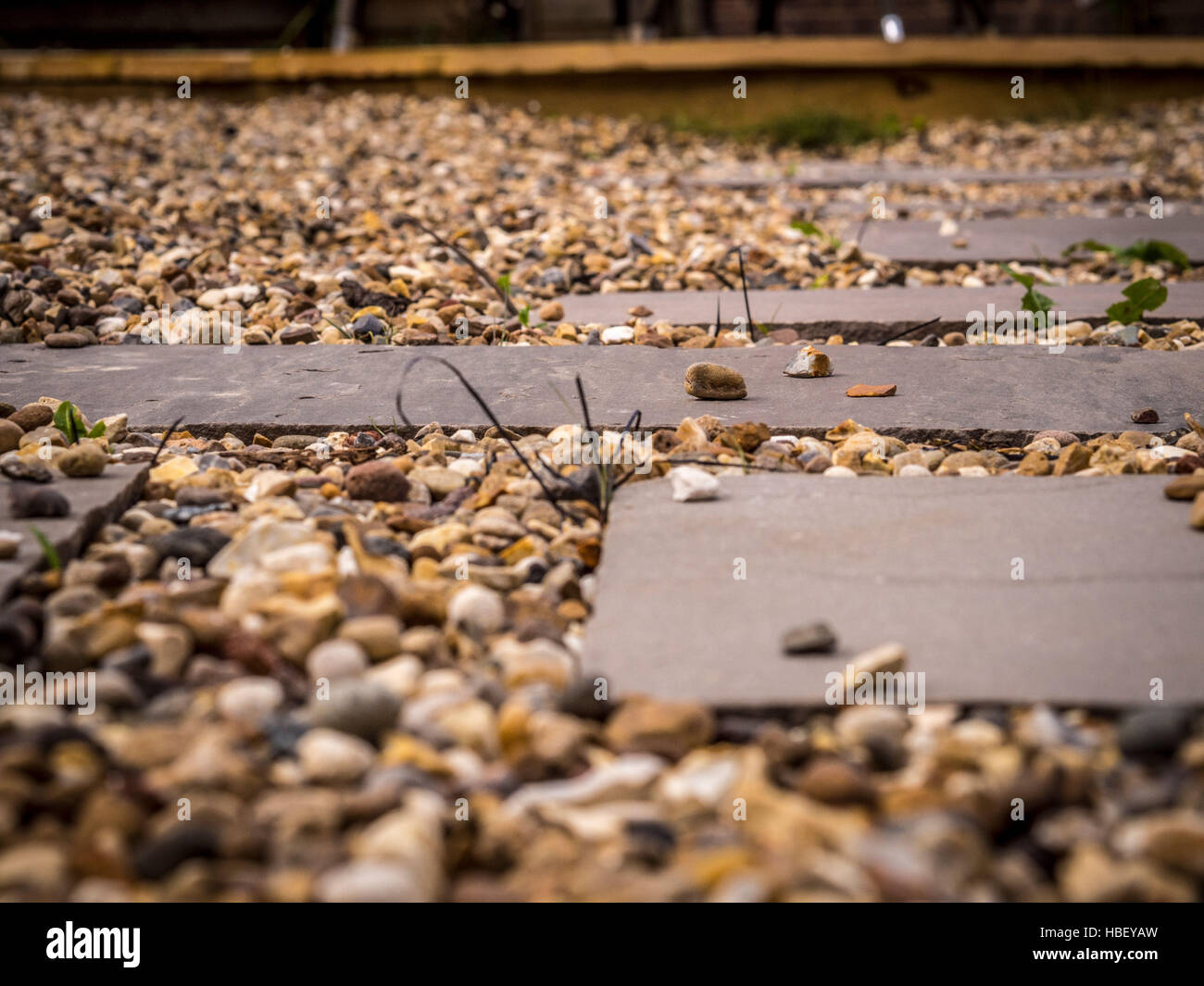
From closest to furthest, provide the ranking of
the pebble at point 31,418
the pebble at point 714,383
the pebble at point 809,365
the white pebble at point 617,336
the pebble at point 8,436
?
the pebble at point 8,436 → the pebble at point 31,418 → the pebble at point 714,383 → the pebble at point 809,365 → the white pebble at point 617,336

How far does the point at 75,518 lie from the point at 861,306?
1490 millimetres

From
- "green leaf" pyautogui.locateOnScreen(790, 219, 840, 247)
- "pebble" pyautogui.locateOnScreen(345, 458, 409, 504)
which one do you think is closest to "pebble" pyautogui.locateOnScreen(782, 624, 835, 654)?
"pebble" pyautogui.locateOnScreen(345, 458, 409, 504)

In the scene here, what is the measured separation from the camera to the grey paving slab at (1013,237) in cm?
266

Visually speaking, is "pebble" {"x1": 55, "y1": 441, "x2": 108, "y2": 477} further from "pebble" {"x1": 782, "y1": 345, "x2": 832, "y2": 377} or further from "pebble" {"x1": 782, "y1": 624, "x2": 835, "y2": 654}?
"pebble" {"x1": 782, "y1": 345, "x2": 832, "y2": 377}

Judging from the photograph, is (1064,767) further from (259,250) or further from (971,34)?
(971,34)

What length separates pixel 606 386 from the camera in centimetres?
157

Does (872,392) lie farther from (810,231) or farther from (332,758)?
(810,231)

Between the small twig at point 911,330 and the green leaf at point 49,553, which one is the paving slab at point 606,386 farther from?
the green leaf at point 49,553

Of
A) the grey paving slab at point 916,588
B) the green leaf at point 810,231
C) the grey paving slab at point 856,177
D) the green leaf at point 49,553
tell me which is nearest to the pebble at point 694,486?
the grey paving slab at point 916,588

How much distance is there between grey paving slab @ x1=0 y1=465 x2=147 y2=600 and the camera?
949mm

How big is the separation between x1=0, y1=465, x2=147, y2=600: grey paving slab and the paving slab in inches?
10.9

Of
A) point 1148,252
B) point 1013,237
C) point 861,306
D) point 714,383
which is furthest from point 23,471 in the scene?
point 1013,237

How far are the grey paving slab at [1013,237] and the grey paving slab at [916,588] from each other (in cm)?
165

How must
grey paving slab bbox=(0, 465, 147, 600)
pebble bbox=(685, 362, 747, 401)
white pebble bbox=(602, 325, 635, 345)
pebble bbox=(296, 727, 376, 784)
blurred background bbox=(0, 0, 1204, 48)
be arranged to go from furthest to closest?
blurred background bbox=(0, 0, 1204, 48) < white pebble bbox=(602, 325, 635, 345) < pebble bbox=(685, 362, 747, 401) < grey paving slab bbox=(0, 465, 147, 600) < pebble bbox=(296, 727, 376, 784)
